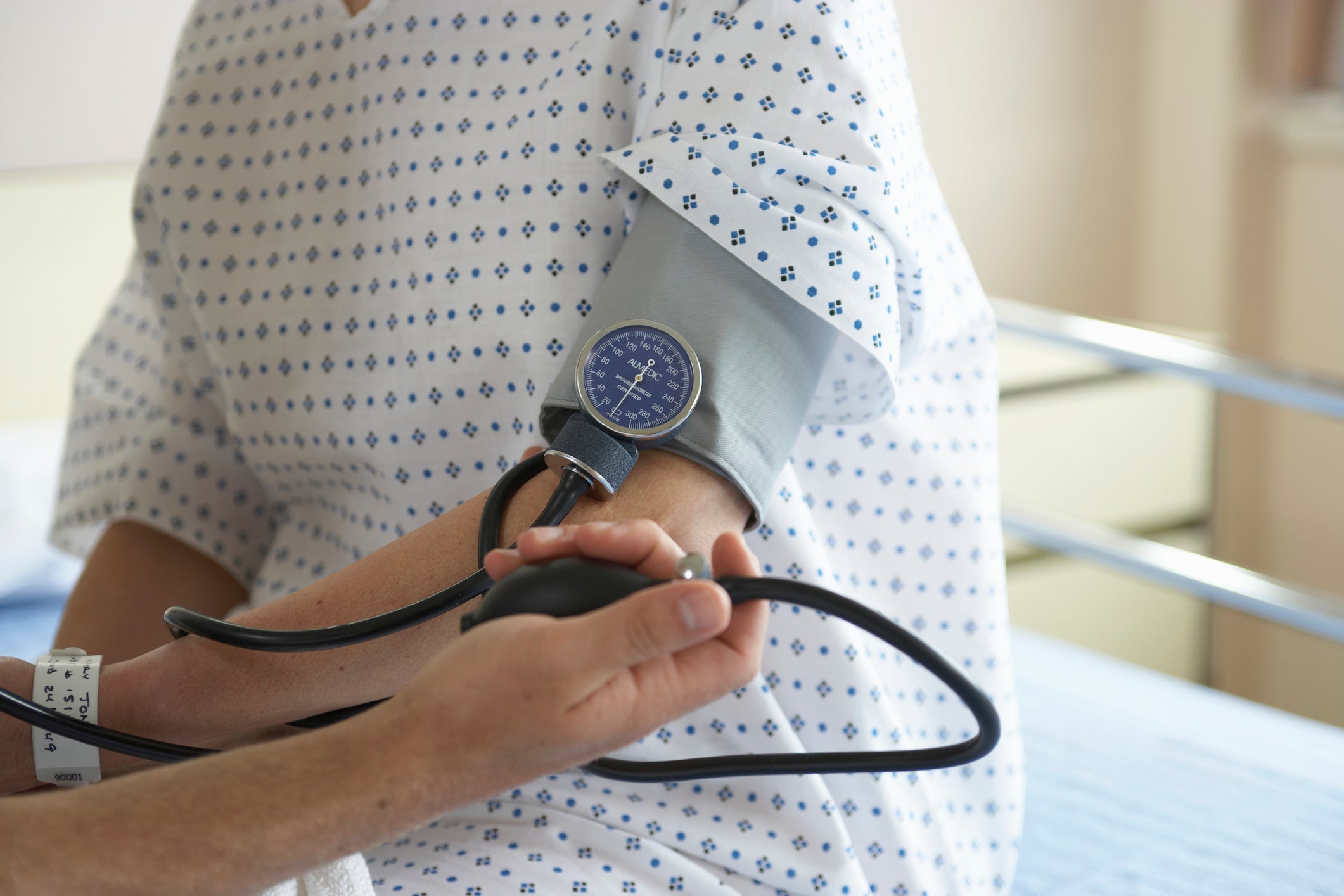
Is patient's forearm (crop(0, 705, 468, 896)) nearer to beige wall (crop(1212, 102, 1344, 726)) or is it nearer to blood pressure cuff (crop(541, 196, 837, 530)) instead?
blood pressure cuff (crop(541, 196, 837, 530))

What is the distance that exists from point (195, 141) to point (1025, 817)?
0.89m

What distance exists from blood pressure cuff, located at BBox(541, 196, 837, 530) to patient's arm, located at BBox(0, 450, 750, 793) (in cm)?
4

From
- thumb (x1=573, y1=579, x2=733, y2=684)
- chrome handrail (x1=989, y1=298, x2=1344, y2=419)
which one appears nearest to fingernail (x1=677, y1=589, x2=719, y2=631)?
thumb (x1=573, y1=579, x2=733, y2=684)

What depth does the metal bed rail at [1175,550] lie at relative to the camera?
129 cm

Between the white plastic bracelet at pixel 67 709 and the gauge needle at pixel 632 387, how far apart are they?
1.02ft

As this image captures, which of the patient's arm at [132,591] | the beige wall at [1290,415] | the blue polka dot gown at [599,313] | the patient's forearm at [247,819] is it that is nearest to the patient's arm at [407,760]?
the patient's forearm at [247,819]

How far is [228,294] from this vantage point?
2.80ft

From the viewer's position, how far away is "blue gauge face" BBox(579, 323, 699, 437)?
0.52 m

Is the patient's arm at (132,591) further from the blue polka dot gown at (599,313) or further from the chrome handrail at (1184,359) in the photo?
the chrome handrail at (1184,359)

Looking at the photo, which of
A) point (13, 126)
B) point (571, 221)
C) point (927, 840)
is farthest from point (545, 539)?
point (13, 126)

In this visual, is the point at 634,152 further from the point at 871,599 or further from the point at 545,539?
the point at 871,599

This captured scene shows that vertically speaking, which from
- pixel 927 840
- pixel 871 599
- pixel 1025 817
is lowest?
pixel 1025 817

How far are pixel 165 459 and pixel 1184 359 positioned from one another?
1.16m

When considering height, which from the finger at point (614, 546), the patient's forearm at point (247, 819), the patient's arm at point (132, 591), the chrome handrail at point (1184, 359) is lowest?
the chrome handrail at point (1184, 359)
